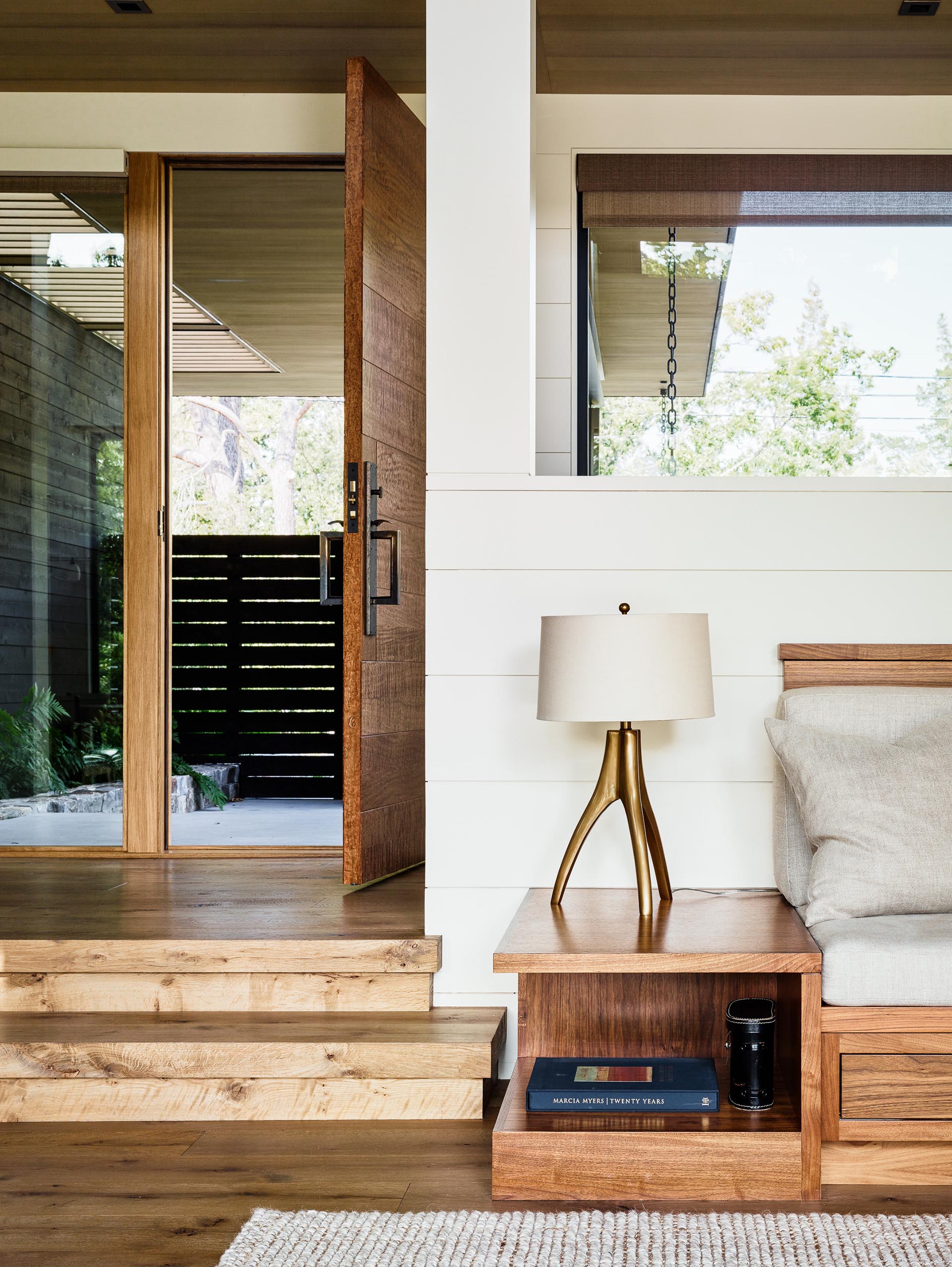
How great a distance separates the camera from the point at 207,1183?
6.66 ft

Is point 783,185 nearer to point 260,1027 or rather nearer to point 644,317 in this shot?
point 644,317

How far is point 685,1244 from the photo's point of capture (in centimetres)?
177

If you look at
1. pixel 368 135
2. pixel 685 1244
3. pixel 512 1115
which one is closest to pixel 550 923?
pixel 512 1115

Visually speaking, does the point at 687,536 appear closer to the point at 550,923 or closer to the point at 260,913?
the point at 550,923

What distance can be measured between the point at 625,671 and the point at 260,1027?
1.16 metres

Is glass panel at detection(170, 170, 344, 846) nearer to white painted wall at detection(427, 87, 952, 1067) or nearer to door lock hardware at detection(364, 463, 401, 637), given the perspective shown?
door lock hardware at detection(364, 463, 401, 637)

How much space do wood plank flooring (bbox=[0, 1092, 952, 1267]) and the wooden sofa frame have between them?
43 mm

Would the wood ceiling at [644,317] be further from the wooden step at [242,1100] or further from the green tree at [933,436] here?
the wooden step at [242,1100]

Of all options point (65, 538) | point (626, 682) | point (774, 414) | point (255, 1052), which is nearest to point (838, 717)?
point (626, 682)

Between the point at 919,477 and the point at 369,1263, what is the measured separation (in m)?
1.99

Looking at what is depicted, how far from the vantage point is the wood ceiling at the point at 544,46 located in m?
3.32

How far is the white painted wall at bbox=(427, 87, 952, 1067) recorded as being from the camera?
2584 mm

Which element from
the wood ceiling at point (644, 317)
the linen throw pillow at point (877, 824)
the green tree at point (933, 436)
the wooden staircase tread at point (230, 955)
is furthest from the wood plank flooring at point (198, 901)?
the green tree at point (933, 436)

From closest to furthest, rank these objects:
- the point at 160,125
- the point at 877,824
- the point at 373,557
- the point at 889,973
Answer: the point at 889,973
the point at 877,824
the point at 373,557
the point at 160,125
